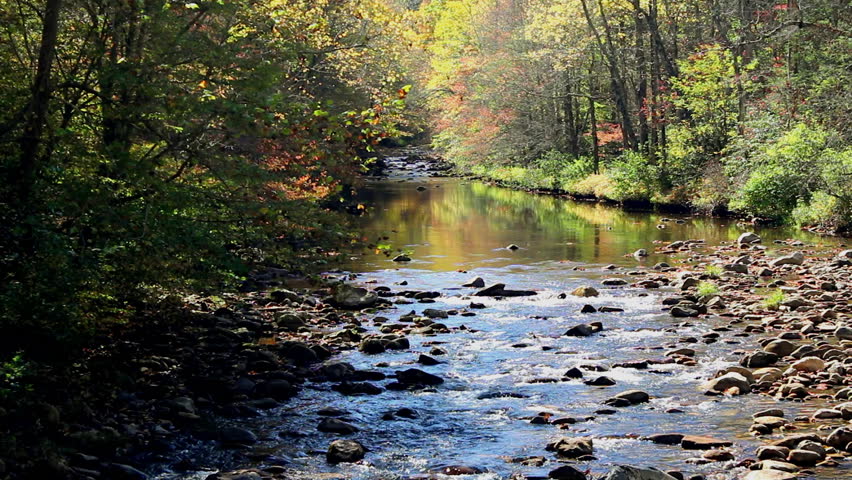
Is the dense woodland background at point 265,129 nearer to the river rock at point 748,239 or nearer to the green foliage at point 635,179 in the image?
the green foliage at point 635,179

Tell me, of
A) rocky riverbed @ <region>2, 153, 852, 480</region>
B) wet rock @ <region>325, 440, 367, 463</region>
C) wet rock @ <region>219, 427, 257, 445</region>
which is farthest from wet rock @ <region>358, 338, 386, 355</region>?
wet rock @ <region>325, 440, 367, 463</region>

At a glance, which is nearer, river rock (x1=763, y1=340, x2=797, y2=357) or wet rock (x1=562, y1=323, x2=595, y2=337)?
river rock (x1=763, y1=340, x2=797, y2=357)

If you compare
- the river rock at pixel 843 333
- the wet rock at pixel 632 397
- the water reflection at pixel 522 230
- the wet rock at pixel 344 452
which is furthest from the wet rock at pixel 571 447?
the water reflection at pixel 522 230

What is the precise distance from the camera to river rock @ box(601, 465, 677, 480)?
7.45 m

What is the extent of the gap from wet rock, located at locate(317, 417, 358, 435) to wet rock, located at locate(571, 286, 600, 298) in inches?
347

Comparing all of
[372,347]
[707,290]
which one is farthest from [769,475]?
[707,290]

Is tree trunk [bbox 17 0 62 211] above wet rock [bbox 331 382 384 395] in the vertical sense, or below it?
above

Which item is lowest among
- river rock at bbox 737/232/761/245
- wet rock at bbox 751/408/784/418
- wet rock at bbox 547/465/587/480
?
wet rock at bbox 547/465/587/480

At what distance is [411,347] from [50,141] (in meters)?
6.32

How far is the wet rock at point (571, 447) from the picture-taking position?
340 inches

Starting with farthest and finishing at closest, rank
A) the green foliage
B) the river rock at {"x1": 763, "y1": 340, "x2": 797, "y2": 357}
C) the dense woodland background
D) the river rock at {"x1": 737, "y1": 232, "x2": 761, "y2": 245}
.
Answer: the green foliage → the river rock at {"x1": 737, "y1": 232, "x2": 761, "y2": 245} → the river rock at {"x1": 763, "y1": 340, "x2": 797, "y2": 357} → the dense woodland background

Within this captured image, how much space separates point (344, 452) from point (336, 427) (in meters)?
0.96

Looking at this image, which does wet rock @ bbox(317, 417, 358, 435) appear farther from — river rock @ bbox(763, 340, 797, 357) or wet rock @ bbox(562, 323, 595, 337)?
river rock @ bbox(763, 340, 797, 357)

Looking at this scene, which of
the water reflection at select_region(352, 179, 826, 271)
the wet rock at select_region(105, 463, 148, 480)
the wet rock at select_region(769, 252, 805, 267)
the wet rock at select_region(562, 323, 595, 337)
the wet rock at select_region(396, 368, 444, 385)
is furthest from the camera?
the water reflection at select_region(352, 179, 826, 271)
